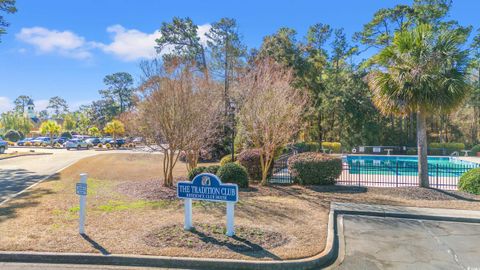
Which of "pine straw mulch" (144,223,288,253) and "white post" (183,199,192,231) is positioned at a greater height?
"white post" (183,199,192,231)

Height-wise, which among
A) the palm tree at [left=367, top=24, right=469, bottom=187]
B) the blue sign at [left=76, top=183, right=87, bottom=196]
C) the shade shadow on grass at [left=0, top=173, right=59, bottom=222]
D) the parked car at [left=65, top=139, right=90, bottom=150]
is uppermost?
the palm tree at [left=367, top=24, right=469, bottom=187]

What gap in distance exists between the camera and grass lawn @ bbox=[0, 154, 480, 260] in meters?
6.17

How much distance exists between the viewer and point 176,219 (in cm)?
811

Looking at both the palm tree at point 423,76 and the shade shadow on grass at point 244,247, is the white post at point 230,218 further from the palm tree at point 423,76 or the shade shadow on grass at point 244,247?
the palm tree at point 423,76

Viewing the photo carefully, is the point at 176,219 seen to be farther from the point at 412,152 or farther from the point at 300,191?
the point at 412,152

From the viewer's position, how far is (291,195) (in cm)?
1124

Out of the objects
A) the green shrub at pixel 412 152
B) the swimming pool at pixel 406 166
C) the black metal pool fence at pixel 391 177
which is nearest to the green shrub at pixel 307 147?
the swimming pool at pixel 406 166

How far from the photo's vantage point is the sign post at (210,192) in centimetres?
679

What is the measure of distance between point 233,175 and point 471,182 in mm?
8148

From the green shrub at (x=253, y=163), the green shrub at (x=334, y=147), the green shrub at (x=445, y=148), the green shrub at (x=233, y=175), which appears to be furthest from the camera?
the green shrub at (x=334, y=147)

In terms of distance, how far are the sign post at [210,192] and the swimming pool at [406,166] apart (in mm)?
8406

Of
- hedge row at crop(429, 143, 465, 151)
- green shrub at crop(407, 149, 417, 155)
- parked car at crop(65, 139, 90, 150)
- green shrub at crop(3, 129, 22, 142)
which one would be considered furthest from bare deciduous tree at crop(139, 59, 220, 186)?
green shrub at crop(3, 129, 22, 142)

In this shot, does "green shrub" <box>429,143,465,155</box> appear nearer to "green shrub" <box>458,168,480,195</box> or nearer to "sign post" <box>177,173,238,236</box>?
"green shrub" <box>458,168,480,195</box>

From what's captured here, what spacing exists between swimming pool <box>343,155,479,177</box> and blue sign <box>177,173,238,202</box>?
8424 millimetres
